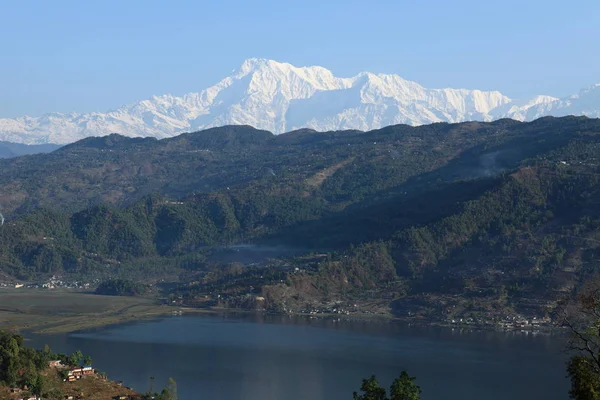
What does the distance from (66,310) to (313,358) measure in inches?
1492

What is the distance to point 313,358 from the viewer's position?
71.3 meters

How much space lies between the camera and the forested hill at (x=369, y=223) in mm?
102312

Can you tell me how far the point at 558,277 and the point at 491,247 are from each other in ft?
43.1

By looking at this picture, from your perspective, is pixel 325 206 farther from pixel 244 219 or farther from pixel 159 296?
pixel 159 296

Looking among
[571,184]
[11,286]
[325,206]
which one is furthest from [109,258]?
[571,184]

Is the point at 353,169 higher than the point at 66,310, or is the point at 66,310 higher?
the point at 353,169

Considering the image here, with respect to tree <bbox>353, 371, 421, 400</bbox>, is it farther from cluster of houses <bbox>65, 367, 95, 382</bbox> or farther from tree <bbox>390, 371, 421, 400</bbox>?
cluster of houses <bbox>65, 367, 95, 382</bbox>

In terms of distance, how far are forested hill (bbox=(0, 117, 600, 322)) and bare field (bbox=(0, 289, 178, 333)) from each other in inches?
355

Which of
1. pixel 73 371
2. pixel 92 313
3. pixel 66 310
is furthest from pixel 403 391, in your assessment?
pixel 66 310

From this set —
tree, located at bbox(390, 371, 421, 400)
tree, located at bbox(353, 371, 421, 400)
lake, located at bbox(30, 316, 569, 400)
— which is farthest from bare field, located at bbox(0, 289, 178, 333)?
tree, located at bbox(390, 371, 421, 400)

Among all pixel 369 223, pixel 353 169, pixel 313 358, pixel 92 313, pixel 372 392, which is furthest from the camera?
pixel 353 169

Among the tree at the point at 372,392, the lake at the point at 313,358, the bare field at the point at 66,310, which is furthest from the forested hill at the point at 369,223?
the tree at the point at 372,392

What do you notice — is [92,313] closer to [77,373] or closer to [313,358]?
[313,358]

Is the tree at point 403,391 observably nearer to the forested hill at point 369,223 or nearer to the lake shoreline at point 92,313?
the lake shoreline at point 92,313
